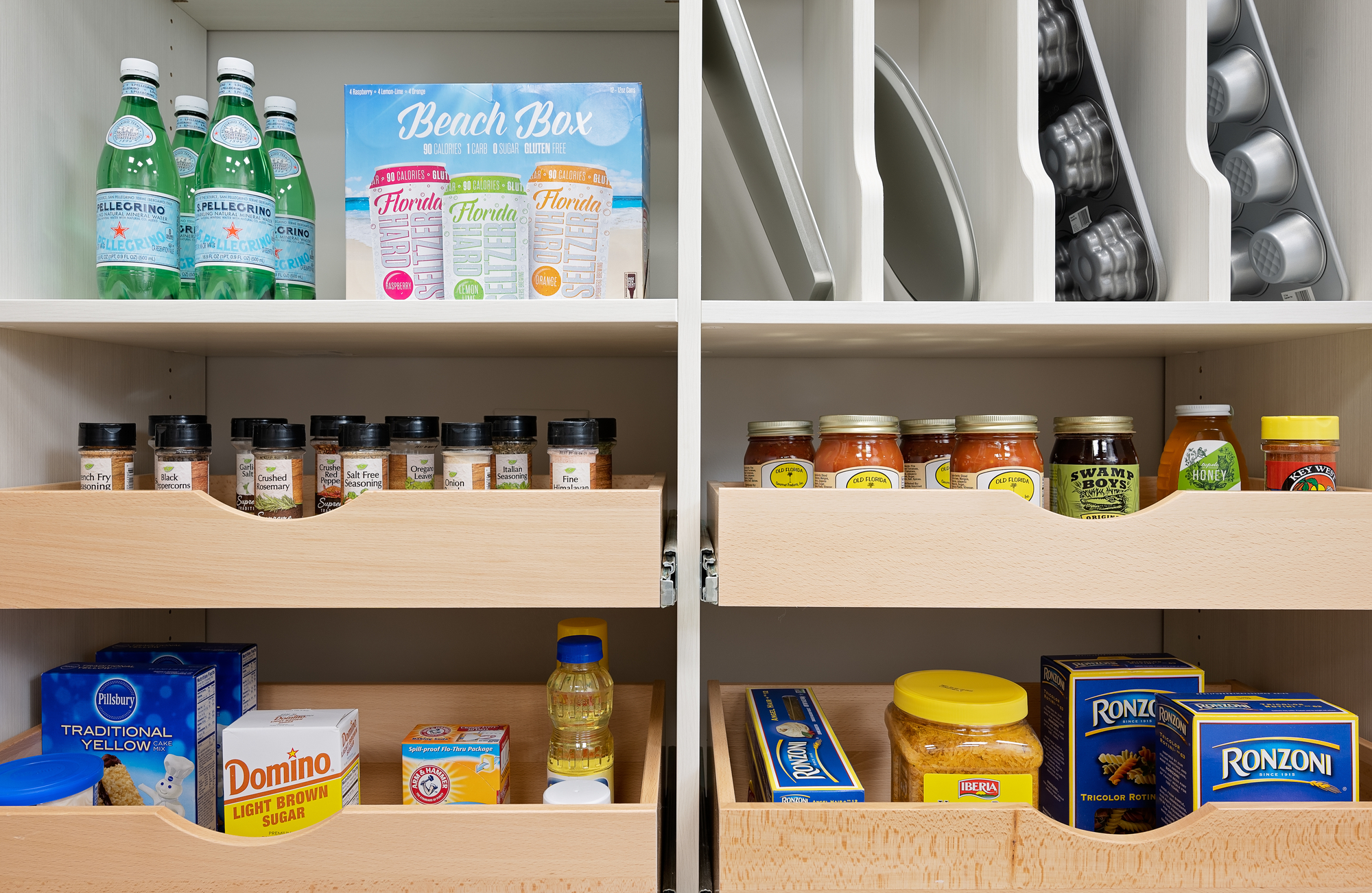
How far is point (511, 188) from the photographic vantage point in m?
0.85

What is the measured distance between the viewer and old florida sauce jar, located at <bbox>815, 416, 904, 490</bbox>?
2.75 ft

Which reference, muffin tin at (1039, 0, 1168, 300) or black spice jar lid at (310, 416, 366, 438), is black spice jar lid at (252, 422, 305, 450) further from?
muffin tin at (1039, 0, 1168, 300)

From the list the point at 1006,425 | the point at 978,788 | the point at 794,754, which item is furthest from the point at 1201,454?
the point at 794,754

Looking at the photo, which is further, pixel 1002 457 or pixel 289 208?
pixel 289 208

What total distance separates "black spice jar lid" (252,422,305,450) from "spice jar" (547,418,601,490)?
0.95 ft

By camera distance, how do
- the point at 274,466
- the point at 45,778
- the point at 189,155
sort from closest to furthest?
1. the point at 45,778
2. the point at 274,466
3. the point at 189,155

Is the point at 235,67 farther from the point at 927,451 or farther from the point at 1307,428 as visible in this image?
the point at 1307,428

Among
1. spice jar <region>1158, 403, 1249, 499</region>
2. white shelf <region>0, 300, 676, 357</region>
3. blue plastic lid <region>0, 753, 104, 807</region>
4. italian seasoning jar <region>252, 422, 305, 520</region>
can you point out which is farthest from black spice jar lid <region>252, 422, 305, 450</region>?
spice jar <region>1158, 403, 1249, 499</region>

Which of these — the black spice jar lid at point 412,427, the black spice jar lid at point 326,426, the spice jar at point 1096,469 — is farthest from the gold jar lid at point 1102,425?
the black spice jar lid at point 326,426

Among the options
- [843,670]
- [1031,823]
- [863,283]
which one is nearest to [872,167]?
[863,283]

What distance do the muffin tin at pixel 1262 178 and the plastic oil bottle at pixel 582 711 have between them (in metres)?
0.82

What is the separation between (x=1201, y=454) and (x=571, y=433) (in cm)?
68

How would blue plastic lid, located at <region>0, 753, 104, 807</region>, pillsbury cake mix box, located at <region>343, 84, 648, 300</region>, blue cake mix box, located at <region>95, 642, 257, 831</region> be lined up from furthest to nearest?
blue cake mix box, located at <region>95, 642, 257, 831</region> → pillsbury cake mix box, located at <region>343, 84, 648, 300</region> → blue plastic lid, located at <region>0, 753, 104, 807</region>

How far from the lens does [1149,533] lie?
0.78 meters
